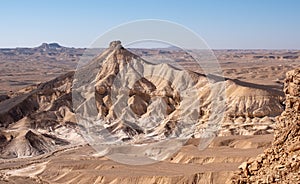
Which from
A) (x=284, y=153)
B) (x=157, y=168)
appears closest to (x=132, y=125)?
(x=157, y=168)

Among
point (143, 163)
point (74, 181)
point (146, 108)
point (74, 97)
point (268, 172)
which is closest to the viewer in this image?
point (268, 172)

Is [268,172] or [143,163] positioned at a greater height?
[268,172]

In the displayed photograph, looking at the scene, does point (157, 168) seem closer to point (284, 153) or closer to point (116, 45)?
point (284, 153)

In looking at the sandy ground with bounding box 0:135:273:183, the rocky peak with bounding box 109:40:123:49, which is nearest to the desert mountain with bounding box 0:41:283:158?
the rocky peak with bounding box 109:40:123:49

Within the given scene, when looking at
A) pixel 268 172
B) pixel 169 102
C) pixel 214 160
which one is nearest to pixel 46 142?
pixel 169 102

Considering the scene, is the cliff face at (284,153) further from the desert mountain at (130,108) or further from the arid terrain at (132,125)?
the desert mountain at (130,108)

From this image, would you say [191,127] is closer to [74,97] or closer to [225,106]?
[225,106]

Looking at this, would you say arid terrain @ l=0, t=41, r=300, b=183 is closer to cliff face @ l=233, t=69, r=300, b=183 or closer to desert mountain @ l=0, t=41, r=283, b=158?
desert mountain @ l=0, t=41, r=283, b=158
